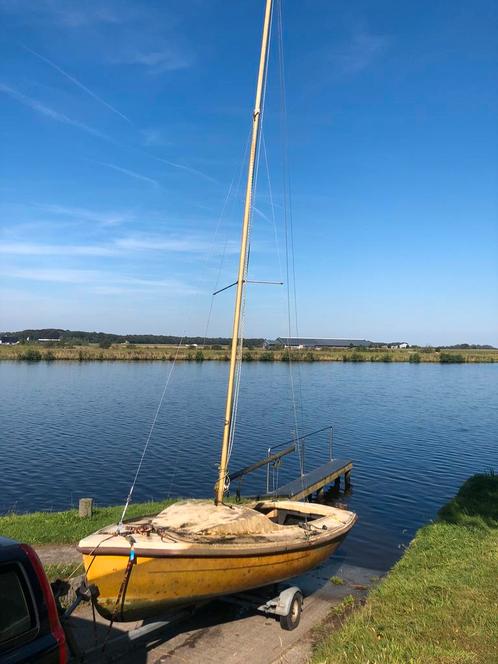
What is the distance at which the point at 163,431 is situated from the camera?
34.5 m

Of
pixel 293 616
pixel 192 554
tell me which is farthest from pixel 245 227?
pixel 293 616

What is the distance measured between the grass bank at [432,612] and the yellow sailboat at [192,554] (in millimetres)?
1402

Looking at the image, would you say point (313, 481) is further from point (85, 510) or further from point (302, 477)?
point (85, 510)

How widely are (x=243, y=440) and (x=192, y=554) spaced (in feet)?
79.1

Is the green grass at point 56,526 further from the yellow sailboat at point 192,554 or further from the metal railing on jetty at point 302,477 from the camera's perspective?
the yellow sailboat at point 192,554

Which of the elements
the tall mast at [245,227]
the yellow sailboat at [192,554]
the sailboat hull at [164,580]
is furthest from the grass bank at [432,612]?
the tall mast at [245,227]

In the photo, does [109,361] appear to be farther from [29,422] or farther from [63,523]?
[63,523]

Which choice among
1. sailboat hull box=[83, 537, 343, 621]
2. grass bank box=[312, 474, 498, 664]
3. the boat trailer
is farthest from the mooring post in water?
grass bank box=[312, 474, 498, 664]

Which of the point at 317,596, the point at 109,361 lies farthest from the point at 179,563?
the point at 109,361

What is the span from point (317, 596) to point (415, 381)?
217 feet

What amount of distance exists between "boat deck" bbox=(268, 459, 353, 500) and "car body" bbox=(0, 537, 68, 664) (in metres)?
11.4

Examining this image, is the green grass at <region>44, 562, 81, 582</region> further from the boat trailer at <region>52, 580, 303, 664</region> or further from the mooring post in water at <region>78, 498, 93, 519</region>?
the mooring post in water at <region>78, 498, 93, 519</region>

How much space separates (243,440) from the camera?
32.0 meters

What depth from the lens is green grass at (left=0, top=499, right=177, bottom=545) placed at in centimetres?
1302
